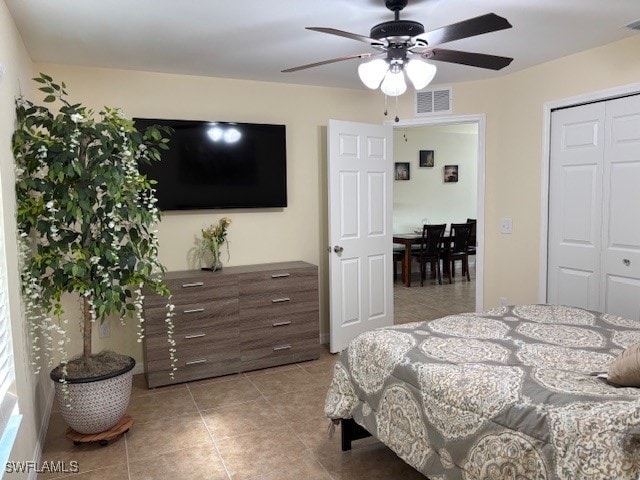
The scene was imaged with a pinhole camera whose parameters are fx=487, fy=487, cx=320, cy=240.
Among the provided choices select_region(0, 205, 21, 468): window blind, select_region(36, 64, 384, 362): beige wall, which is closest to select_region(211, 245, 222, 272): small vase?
select_region(36, 64, 384, 362): beige wall

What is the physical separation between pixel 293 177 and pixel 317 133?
0.47 m

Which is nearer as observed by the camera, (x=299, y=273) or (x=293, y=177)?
(x=299, y=273)

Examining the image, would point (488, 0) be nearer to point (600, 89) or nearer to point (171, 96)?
point (600, 89)

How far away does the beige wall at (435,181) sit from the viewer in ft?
27.3

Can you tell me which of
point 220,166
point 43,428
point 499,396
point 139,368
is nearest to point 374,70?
point 499,396

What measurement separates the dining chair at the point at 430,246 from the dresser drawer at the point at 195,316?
4122 millimetres

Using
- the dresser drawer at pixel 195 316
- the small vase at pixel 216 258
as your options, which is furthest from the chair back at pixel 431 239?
the dresser drawer at pixel 195 316

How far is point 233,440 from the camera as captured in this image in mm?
2822

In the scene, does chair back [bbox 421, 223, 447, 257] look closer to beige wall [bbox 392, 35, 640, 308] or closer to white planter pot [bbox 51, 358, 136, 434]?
beige wall [bbox 392, 35, 640, 308]

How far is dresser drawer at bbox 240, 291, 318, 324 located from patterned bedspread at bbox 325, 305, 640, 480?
1.44 m

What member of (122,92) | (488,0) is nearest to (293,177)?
(122,92)

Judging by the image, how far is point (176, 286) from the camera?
3609 millimetres

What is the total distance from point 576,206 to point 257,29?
106 inches

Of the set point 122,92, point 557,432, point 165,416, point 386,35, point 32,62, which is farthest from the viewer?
point 122,92
